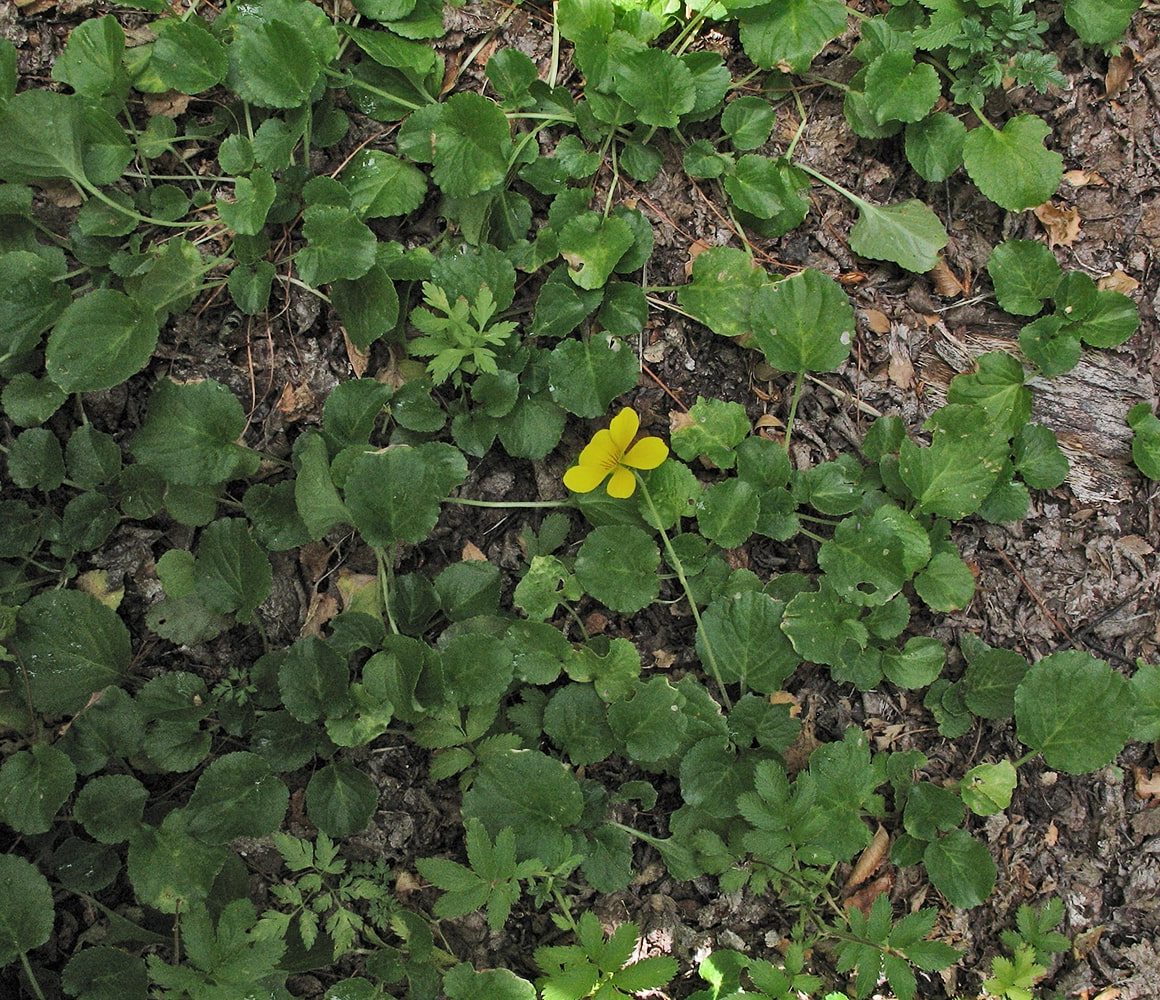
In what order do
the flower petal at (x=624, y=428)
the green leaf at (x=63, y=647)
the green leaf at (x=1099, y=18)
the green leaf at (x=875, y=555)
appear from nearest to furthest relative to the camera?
the green leaf at (x=63, y=647) → the flower petal at (x=624, y=428) → the green leaf at (x=875, y=555) → the green leaf at (x=1099, y=18)

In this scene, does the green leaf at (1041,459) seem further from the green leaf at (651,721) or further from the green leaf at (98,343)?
the green leaf at (98,343)

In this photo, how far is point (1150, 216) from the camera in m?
2.81

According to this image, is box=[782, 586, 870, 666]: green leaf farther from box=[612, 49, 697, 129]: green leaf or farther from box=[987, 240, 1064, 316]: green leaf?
box=[612, 49, 697, 129]: green leaf

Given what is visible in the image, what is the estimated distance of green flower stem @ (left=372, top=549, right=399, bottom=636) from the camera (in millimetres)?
2389

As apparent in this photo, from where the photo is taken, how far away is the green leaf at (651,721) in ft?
7.65

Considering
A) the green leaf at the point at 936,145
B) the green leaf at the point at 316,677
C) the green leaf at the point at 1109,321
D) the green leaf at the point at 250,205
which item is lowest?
the green leaf at the point at 316,677

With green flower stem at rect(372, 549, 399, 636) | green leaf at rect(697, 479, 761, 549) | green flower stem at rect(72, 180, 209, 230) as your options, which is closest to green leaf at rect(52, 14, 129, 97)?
green flower stem at rect(72, 180, 209, 230)

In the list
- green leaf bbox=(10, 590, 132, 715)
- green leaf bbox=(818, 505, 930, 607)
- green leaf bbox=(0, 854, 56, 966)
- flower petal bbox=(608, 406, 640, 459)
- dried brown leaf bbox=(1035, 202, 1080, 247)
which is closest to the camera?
green leaf bbox=(0, 854, 56, 966)

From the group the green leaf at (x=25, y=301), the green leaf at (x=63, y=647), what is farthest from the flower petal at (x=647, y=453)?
the green leaf at (x=25, y=301)

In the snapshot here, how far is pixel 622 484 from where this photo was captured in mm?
2418

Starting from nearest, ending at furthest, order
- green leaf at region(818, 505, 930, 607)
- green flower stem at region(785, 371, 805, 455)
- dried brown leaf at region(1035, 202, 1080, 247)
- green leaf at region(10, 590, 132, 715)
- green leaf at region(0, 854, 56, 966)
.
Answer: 1. green leaf at region(0, 854, 56, 966)
2. green leaf at region(10, 590, 132, 715)
3. green leaf at region(818, 505, 930, 607)
4. green flower stem at region(785, 371, 805, 455)
5. dried brown leaf at region(1035, 202, 1080, 247)

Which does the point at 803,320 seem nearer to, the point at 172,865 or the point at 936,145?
the point at 936,145

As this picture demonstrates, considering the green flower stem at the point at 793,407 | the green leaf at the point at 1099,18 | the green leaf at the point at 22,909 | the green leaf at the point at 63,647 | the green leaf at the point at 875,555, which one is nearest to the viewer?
the green leaf at the point at 22,909

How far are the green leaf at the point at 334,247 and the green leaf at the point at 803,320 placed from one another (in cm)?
104
